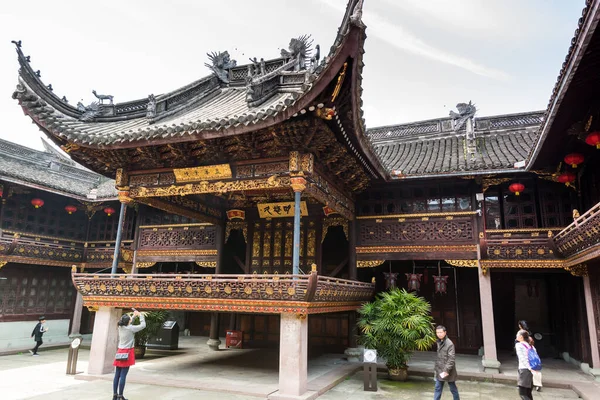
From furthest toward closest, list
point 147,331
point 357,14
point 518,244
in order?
point 147,331, point 518,244, point 357,14

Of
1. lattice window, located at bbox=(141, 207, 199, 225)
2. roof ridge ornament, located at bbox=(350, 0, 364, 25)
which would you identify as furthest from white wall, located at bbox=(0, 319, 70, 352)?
roof ridge ornament, located at bbox=(350, 0, 364, 25)

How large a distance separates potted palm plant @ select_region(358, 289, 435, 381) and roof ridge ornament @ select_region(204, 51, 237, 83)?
9.63 meters

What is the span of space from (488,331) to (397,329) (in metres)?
3.42

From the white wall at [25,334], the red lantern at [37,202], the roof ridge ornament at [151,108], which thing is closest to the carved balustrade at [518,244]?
the roof ridge ornament at [151,108]

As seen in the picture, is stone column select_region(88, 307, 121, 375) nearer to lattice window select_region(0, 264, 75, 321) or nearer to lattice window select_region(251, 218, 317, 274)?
lattice window select_region(251, 218, 317, 274)

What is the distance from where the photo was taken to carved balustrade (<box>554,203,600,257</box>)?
28.1 feet

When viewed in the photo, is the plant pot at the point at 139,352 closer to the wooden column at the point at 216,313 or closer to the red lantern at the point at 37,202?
the wooden column at the point at 216,313

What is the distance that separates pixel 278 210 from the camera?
14.5 metres

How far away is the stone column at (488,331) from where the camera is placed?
11383mm

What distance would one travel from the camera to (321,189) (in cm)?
1085

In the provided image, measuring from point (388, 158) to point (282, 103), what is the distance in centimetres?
806

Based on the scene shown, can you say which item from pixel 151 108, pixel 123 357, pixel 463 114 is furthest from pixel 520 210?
pixel 151 108

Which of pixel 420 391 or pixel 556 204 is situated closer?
pixel 420 391

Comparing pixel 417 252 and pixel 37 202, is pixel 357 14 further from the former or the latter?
pixel 37 202
